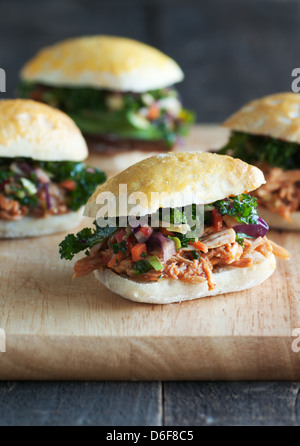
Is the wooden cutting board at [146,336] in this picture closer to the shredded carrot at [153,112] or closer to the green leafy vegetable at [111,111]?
the green leafy vegetable at [111,111]

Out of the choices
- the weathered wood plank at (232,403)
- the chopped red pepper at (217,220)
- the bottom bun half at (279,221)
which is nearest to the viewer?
the weathered wood plank at (232,403)

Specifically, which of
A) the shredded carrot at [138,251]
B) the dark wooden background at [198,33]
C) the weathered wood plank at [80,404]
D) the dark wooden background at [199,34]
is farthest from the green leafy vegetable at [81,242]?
the dark wooden background at [198,33]

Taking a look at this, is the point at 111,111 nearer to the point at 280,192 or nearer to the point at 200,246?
the point at 280,192

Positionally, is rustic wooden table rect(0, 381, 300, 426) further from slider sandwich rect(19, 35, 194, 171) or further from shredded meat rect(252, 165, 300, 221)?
slider sandwich rect(19, 35, 194, 171)

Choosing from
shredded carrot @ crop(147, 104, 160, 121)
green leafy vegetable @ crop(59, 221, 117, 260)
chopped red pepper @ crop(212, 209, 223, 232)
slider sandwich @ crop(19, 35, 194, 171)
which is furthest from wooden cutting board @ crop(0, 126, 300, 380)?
shredded carrot @ crop(147, 104, 160, 121)

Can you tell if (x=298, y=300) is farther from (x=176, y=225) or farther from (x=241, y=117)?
(x=241, y=117)
